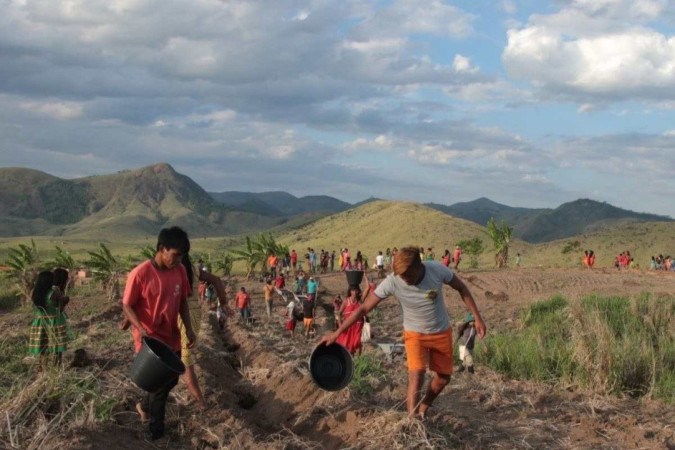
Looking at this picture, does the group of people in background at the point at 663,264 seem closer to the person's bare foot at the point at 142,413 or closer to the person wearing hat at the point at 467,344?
the person wearing hat at the point at 467,344

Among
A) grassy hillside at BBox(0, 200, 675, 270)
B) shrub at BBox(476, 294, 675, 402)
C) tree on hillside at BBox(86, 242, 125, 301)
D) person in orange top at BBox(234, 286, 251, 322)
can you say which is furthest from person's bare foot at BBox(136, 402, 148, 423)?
grassy hillside at BBox(0, 200, 675, 270)

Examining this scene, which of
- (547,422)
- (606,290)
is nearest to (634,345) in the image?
(547,422)

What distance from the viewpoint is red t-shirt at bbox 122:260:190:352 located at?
20.4 feet

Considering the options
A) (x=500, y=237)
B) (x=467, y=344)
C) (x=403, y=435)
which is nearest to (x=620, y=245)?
(x=500, y=237)

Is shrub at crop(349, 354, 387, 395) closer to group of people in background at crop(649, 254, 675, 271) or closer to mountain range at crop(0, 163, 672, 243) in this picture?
group of people in background at crop(649, 254, 675, 271)

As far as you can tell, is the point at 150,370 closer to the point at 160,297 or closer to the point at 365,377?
the point at 160,297

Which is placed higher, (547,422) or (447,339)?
(447,339)

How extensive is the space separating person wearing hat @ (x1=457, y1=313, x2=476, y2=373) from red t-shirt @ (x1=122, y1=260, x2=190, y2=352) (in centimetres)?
572

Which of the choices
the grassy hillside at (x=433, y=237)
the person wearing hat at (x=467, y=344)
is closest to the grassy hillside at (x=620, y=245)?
the grassy hillside at (x=433, y=237)

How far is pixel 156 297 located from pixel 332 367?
184cm

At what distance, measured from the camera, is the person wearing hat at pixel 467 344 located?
37.0 feet

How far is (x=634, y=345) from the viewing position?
417 inches

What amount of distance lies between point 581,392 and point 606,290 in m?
18.2

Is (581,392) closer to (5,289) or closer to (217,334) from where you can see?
(217,334)
